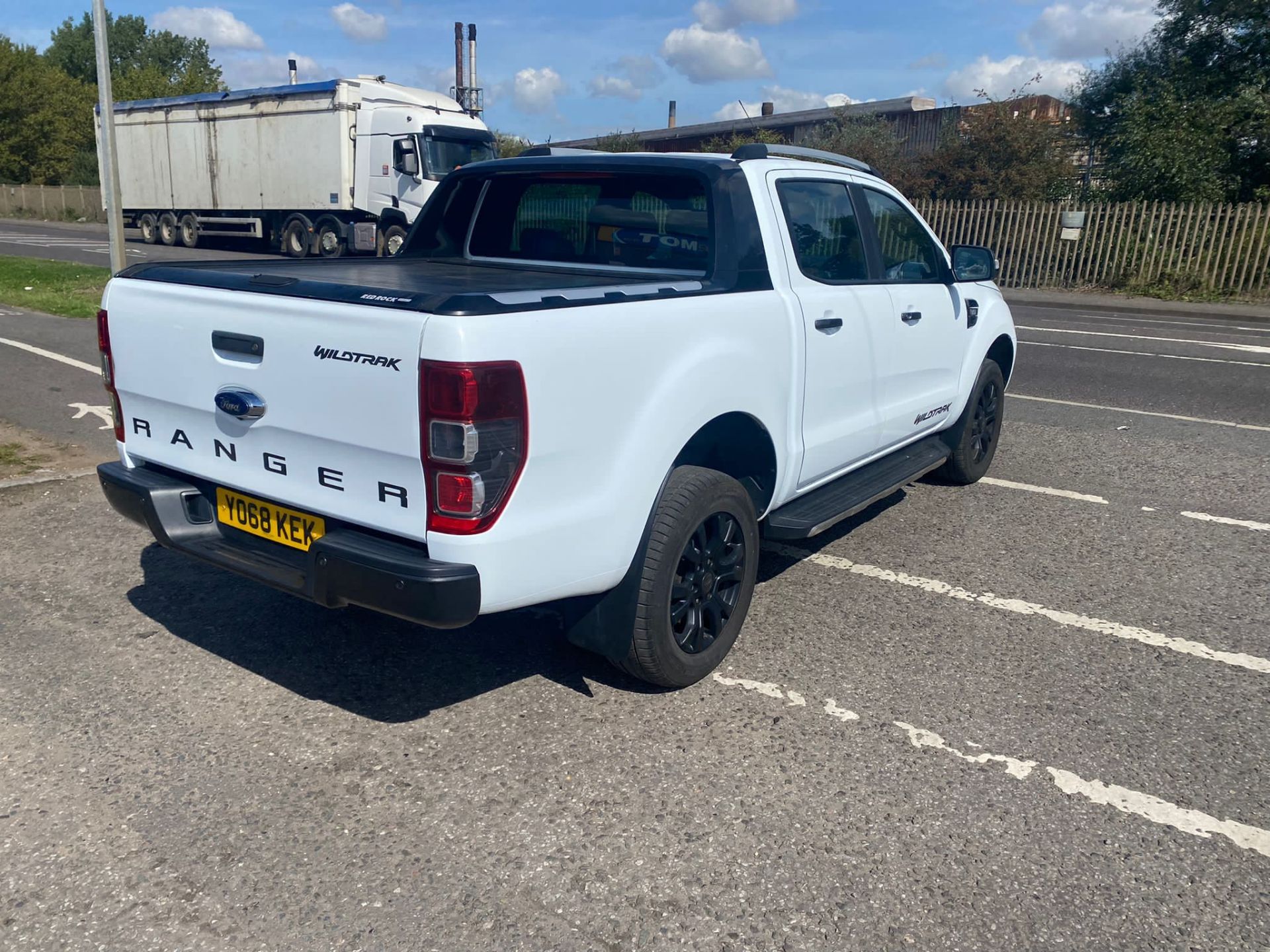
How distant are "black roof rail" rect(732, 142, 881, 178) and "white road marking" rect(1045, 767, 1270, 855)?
8.24 feet

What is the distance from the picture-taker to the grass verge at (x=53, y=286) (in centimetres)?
1314

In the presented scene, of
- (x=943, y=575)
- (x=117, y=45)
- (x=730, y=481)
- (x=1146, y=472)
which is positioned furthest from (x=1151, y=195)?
(x=117, y=45)

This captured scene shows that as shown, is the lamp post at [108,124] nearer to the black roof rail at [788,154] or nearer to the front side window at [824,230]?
the black roof rail at [788,154]

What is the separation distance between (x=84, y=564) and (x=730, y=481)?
121 inches

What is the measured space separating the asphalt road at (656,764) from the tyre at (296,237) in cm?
2091

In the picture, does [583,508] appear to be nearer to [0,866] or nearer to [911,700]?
[911,700]

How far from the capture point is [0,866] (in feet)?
8.71

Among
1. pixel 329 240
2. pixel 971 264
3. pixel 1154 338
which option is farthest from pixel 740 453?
pixel 329 240

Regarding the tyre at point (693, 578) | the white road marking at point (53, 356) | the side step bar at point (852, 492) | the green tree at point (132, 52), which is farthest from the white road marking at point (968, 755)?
the green tree at point (132, 52)

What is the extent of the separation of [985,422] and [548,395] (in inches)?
173

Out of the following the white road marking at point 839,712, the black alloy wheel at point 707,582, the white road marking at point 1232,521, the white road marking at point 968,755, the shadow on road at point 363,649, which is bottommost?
the shadow on road at point 363,649

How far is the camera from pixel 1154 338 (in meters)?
14.2

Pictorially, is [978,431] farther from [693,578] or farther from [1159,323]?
[1159,323]

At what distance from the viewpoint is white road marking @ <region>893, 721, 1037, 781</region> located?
10.6 ft
